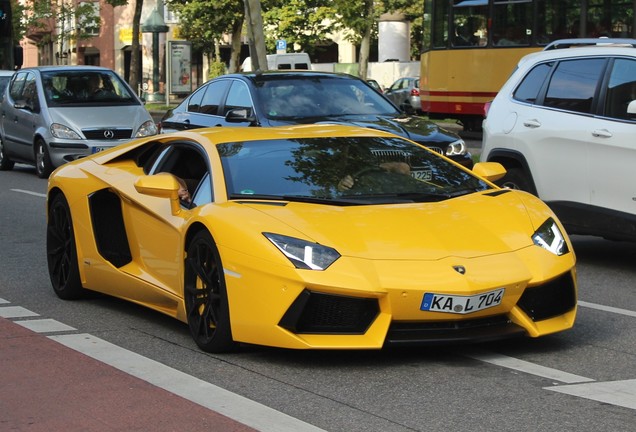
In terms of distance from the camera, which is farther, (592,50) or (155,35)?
(155,35)

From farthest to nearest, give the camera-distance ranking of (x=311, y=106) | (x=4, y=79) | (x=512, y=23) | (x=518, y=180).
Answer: (x=4, y=79) → (x=512, y=23) → (x=311, y=106) → (x=518, y=180)

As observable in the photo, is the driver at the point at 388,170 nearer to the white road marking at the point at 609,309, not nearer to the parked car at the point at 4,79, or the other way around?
the white road marking at the point at 609,309

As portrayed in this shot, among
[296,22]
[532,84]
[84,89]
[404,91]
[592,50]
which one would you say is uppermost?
[296,22]

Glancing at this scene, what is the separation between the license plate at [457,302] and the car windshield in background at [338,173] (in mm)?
963

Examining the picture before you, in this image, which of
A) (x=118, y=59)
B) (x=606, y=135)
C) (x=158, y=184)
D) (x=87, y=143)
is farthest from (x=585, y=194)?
(x=118, y=59)

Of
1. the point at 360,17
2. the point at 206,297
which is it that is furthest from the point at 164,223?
the point at 360,17

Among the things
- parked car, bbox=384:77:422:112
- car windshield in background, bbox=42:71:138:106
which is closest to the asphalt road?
car windshield in background, bbox=42:71:138:106

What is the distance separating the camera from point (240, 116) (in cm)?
1391

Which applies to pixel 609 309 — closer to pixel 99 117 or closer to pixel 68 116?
pixel 99 117

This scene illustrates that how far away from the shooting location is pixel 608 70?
1011 centimetres

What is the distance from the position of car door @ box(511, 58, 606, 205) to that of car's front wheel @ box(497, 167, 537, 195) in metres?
0.11

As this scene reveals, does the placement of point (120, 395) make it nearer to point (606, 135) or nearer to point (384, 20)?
point (606, 135)

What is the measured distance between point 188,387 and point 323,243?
991 mm

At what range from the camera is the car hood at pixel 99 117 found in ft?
64.1
